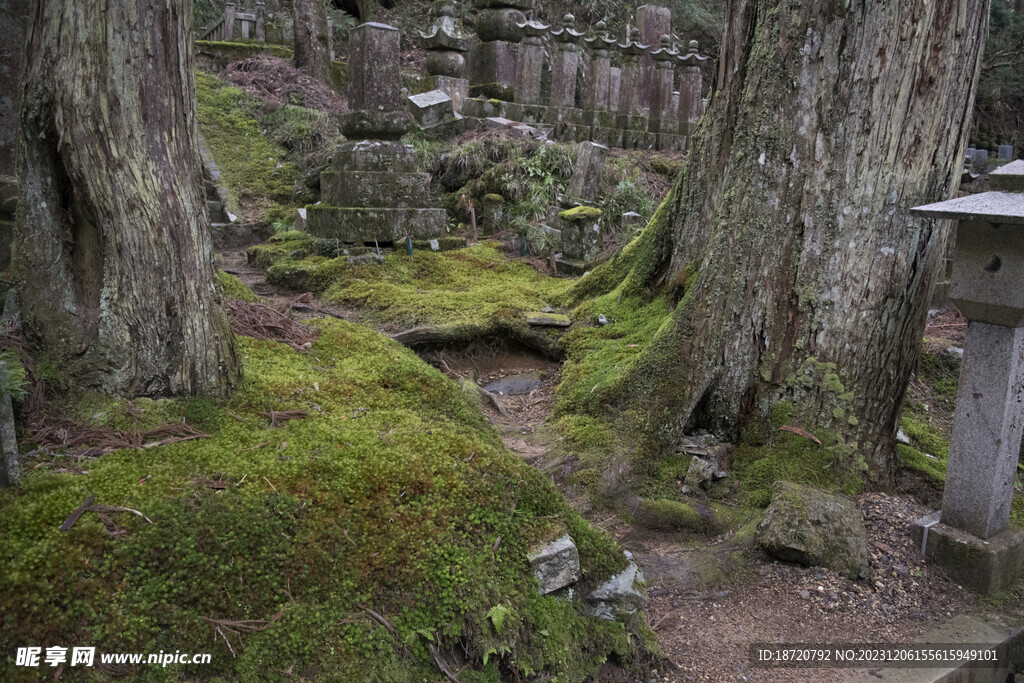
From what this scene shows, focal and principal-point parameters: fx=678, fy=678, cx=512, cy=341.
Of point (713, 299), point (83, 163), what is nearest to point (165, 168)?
point (83, 163)

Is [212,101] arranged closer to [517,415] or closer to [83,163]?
[517,415]

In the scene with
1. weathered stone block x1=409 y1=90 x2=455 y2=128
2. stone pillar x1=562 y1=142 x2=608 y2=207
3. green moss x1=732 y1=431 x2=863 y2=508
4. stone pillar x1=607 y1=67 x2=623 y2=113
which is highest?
stone pillar x1=607 y1=67 x2=623 y2=113

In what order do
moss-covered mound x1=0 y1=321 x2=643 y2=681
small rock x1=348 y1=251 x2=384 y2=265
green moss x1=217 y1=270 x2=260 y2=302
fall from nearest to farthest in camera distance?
moss-covered mound x1=0 y1=321 x2=643 y2=681, green moss x1=217 y1=270 x2=260 y2=302, small rock x1=348 y1=251 x2=384 y2=265

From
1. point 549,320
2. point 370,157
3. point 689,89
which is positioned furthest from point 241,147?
point 689,89

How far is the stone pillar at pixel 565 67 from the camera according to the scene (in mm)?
12031

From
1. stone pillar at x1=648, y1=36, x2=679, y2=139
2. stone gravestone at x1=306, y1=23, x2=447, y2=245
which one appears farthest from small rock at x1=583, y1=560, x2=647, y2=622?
stone pillar at x1=648, y1=36, x2=679, y2=139

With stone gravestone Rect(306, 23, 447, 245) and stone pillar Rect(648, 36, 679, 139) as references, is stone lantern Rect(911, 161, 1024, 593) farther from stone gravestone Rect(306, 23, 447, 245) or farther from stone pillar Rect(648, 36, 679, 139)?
stone pillar Rect(648, 36, 679, 139)

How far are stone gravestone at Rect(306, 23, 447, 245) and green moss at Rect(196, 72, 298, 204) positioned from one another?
321 cm

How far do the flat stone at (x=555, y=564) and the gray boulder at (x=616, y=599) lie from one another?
0.42ft

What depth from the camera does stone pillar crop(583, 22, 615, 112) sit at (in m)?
12.7

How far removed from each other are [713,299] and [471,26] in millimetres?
19663

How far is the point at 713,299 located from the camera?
176 inches

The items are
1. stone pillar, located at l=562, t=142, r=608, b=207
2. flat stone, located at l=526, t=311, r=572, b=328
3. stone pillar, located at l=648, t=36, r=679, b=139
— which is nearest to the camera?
flat stone, located at l=526, t=311, r=572, b=328

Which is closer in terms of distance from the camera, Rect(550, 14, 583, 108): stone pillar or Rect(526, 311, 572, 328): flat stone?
Rect(526, 311, 572, 328): flat stone
